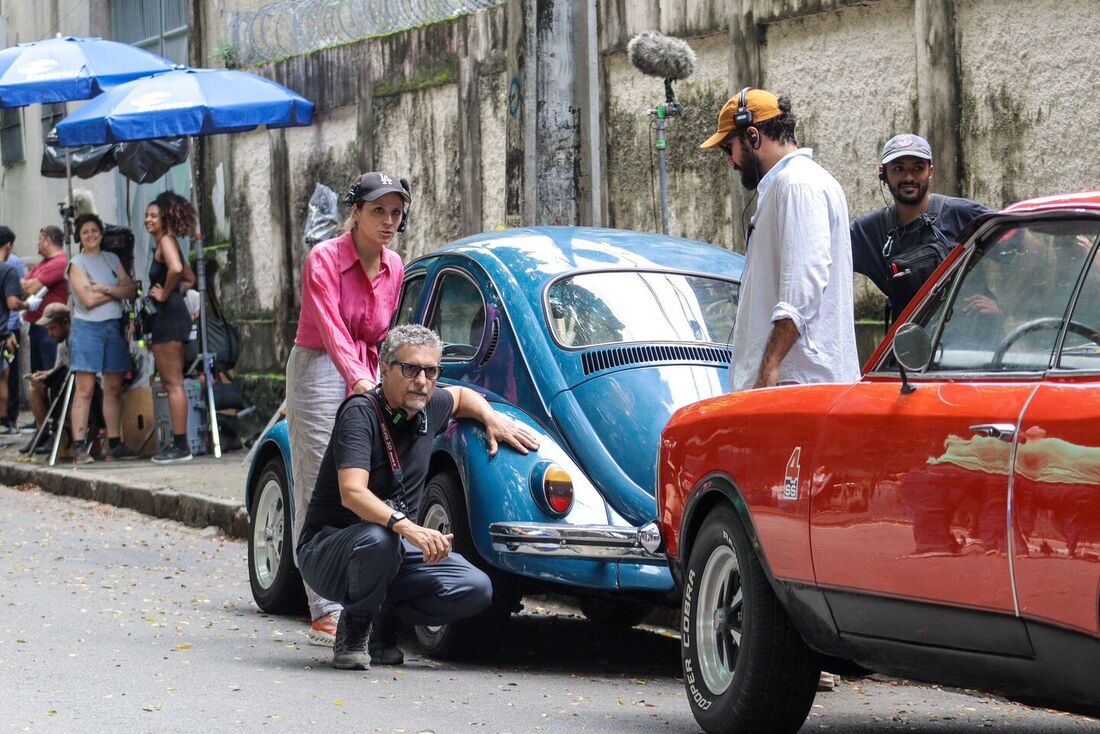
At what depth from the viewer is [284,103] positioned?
15.4 meters

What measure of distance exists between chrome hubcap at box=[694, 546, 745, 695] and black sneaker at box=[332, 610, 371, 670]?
1.71m

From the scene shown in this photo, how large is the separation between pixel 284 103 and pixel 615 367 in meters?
8.33

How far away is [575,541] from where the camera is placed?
7.19m

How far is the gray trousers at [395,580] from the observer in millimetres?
7191

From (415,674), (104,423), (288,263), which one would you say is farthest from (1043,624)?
(288,263)

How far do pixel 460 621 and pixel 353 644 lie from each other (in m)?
0.47

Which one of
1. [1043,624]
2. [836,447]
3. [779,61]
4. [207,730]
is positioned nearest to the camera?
[1043,624]

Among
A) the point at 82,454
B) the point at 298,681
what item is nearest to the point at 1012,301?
the point at 298,681

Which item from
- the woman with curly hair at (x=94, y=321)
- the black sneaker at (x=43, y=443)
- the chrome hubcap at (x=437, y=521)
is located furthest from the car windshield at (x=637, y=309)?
the black sneaker at (x=43, y=443)

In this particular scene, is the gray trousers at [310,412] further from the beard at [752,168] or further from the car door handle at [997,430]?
the car door handle at [997,430]

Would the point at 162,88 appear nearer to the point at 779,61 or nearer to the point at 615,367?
the point at 779,61

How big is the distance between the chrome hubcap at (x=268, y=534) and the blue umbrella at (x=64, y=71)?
314 inches

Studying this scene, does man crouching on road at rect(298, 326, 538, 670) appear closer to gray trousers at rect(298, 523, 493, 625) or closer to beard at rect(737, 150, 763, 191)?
gray trousers at rect(298, 523, 493, 625)

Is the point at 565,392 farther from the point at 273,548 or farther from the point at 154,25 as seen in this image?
the point at 154,25
